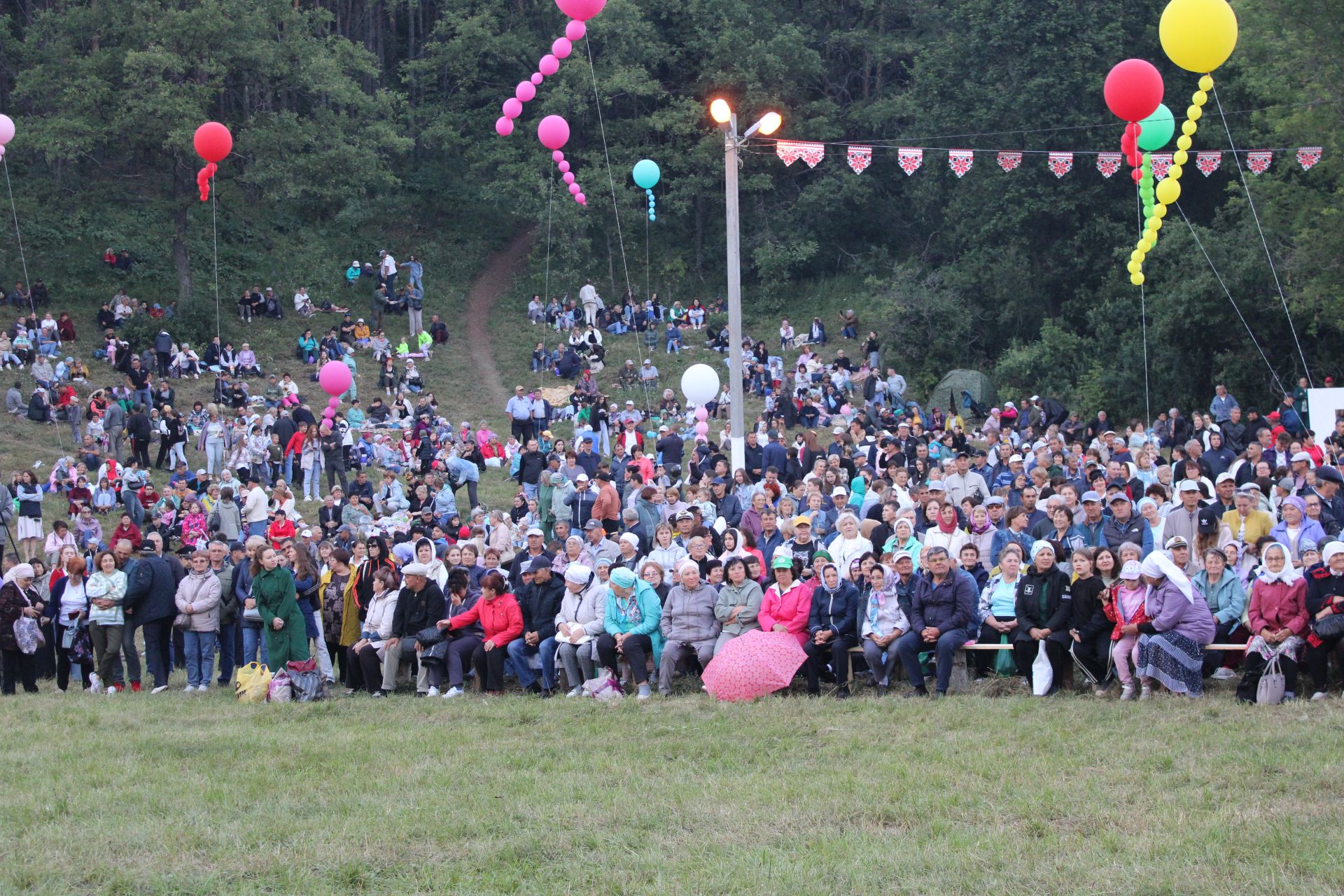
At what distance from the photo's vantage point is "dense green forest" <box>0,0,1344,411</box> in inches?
1139

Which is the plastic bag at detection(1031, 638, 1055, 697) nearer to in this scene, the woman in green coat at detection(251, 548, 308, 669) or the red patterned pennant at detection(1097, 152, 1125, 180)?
the woman in green coat at detection(251, 548, 308, 669)

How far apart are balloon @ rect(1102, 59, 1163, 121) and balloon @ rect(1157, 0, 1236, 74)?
0.75 meters

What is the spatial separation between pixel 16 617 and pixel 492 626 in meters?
4.23

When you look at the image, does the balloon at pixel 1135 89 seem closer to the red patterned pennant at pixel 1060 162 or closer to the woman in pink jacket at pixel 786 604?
the woman in pink jacket at pixel 786 604

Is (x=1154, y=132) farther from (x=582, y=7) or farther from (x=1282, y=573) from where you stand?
(x=1282, y=573)

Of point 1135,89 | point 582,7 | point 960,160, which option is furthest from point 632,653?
point 960,160

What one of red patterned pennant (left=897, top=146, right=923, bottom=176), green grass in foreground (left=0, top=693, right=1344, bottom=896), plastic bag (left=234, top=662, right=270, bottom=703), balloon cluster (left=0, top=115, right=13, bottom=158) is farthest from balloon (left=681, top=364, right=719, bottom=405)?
balloon cluster (left=0, top=115, right=13, bottom=158)

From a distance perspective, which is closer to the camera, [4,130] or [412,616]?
[412,616]

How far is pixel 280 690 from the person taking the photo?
12031 mm

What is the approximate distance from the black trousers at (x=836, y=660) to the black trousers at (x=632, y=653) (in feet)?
4.24

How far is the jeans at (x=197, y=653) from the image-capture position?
1290 centimetres

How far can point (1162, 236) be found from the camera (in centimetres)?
3050

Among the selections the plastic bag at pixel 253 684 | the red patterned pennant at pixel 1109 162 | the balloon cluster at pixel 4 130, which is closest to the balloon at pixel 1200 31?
the red patterned pennant at pixel 1109 162

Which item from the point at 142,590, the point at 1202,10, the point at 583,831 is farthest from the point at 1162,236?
the point at 583,831
